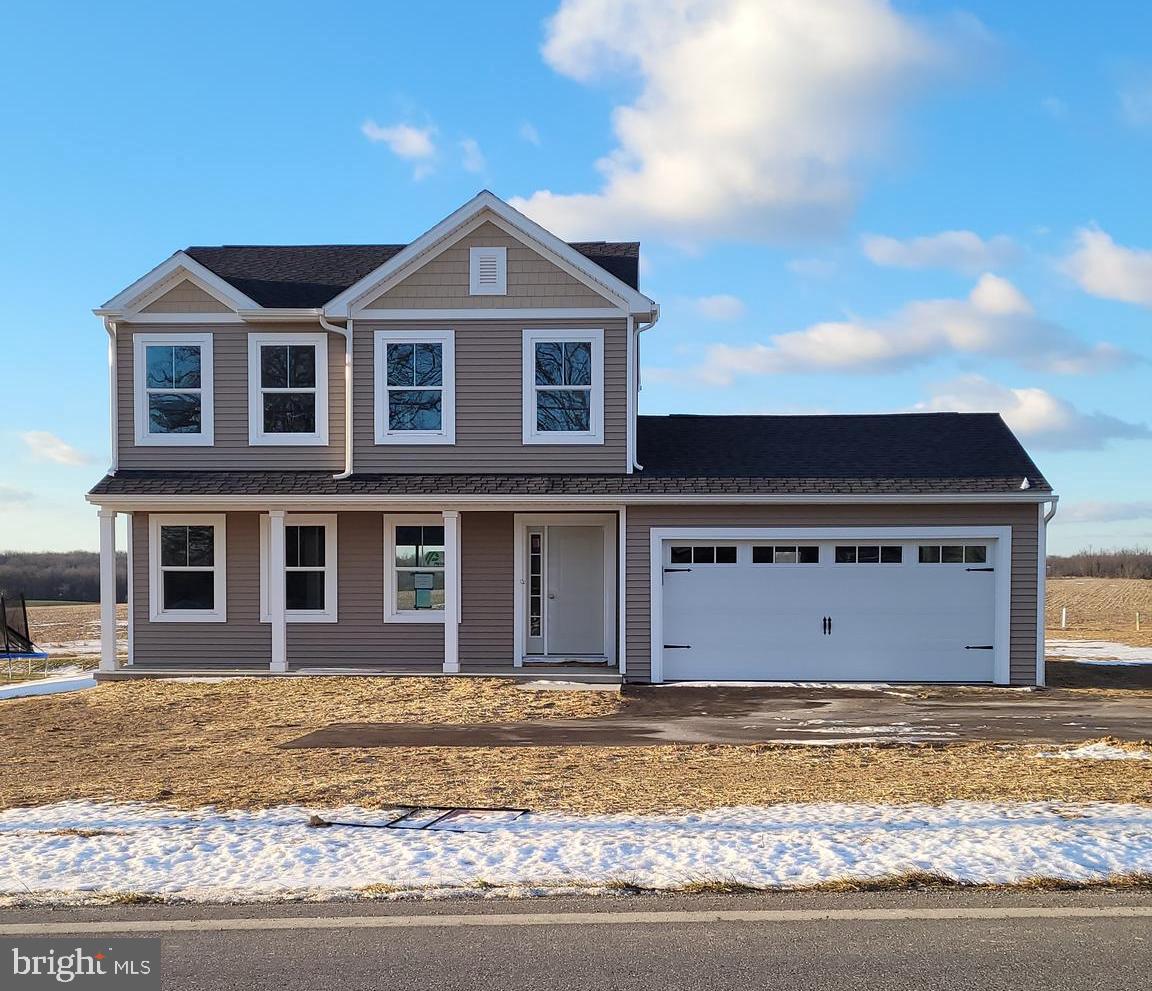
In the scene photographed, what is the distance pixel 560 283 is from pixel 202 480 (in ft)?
21.0

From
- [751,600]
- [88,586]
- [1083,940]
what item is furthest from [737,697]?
[88,586]

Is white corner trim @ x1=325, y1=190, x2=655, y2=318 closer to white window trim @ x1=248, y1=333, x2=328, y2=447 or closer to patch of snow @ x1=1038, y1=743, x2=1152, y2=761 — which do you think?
white window trim @ x1=248, y1=333, x2=328, y2=447

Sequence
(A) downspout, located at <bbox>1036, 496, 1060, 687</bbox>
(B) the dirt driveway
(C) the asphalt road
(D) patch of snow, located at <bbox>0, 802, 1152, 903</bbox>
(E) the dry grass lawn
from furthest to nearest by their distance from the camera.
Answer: (A) downspout, located at <bbox>1036, 496, 1060, 687</bbox>
(B) the dirt driveway
(E) the dry grass lawn
(D) patch of snow, located at <bbox>0, 802, 1152, 903</bbox>
(C) the asphalt road

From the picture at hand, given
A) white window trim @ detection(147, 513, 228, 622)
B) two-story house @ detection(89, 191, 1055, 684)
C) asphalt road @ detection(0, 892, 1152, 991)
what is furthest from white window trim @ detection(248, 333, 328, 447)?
asphalt road @ detection(0, 892, 1152, 991)

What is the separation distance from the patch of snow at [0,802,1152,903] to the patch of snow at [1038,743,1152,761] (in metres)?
2.26

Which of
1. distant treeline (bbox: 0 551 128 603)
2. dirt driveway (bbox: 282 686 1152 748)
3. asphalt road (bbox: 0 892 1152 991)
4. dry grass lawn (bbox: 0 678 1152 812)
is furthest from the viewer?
distant treeline (bbox: 0 551 128 603)

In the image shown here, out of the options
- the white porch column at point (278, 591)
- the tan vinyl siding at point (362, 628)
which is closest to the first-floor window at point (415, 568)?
the tan vinyl siding at point (362, 628)

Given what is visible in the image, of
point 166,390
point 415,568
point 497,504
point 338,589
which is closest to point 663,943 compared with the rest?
point 497,504

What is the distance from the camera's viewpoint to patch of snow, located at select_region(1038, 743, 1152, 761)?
9.75 meters

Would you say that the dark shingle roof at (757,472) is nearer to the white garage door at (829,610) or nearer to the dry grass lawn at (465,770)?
the white garage door at (829,610)

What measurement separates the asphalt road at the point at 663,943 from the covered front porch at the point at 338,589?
11.0 metres

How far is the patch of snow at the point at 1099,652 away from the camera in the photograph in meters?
19.9

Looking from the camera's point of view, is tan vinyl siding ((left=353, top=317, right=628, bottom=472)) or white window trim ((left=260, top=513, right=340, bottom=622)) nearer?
tan vinyl siding ((left=353, top=317, right=628, bottom=472))

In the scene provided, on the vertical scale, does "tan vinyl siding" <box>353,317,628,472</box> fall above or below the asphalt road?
above
